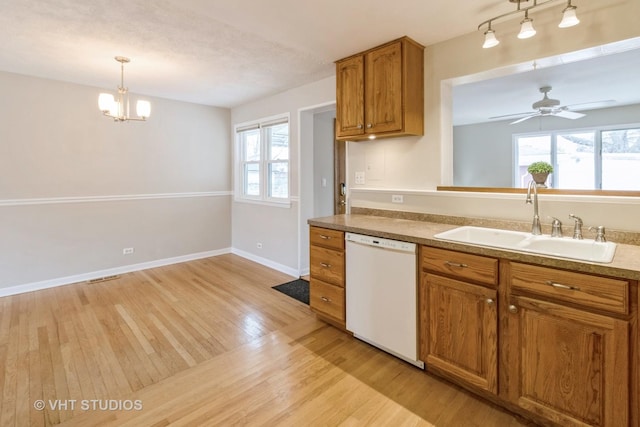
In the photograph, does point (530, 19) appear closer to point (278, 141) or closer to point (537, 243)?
point (537, 243)

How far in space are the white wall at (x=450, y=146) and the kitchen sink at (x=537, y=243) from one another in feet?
0.53

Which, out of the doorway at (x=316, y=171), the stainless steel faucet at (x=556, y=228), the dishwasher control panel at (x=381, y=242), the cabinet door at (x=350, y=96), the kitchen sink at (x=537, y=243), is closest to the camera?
the kitchen sink at (x=537, y=243)

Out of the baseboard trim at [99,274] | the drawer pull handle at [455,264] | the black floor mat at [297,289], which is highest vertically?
the drawer pull handle at [455,264]

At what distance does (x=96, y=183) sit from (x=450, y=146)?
4162 millimetres

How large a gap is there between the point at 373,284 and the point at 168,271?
10.6ft

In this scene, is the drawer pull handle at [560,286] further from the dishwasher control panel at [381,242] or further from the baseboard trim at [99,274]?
the baseboard trim at [99,274]

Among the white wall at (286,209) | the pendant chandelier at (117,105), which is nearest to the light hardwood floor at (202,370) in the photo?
the white wall at (286,209)

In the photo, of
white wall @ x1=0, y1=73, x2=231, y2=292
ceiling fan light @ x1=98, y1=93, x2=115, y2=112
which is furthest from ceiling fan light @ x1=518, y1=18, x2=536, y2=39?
white wall @ x1=0, y1=73, x2=231, y2=292

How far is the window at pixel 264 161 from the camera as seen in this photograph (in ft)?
14.3

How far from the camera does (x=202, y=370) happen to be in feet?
6.90

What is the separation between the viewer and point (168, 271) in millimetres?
4316

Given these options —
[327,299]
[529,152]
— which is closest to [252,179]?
[327,299]

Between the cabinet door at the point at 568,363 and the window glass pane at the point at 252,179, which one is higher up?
the window glass pane at the point at 252,179

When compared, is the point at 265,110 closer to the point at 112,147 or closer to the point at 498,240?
the point at 112,147
